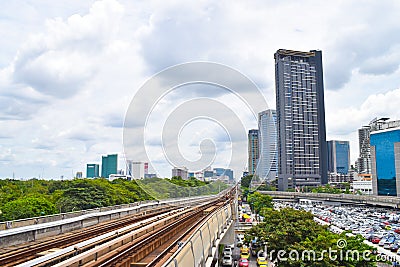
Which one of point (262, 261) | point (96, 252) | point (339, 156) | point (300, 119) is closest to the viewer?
point (96, 252)

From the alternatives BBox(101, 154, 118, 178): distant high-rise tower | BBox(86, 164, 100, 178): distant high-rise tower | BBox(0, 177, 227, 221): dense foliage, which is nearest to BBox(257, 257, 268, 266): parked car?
BBox(0, 177, 227, 221): dense foliage

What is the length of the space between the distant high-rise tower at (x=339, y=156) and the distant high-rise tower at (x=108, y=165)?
11152cm

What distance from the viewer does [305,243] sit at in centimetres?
1716

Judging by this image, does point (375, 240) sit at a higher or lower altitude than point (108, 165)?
lower

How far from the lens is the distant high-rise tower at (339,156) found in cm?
18675

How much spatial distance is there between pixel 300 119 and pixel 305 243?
107 metres

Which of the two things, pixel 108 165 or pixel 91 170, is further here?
pixel 91 170

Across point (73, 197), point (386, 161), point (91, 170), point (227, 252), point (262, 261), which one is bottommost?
point (262, 261)

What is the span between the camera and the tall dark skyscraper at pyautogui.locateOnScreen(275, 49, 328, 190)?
113938 millimetres

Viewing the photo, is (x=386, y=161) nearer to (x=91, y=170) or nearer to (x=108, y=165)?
(x=108, y=165)

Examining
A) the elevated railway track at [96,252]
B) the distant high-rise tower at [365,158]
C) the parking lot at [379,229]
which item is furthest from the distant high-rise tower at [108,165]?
the elevated railway track at [96,252]

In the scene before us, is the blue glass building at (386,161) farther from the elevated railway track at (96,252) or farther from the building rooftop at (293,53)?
the elevated railway track at (96,252)

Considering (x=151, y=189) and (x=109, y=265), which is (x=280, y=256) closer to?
(x=109, y=265)

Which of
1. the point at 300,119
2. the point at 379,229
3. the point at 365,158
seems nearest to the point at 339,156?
the point at 365,158
